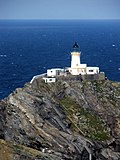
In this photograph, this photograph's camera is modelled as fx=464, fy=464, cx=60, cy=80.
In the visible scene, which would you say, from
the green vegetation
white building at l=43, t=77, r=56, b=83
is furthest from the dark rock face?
white building at l=43, t=77, r=56, b=83

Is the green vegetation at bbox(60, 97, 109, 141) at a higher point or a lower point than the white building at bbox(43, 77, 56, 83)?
lower

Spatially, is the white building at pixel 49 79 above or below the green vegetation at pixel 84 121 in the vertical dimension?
above

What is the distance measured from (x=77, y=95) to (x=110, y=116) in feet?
26.3

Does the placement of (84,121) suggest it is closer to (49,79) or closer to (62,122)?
(62,122)

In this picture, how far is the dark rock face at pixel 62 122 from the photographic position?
80562 millimetres

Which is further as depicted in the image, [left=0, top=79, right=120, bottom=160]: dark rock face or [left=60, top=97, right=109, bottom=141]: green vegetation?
[left=60, top=97, right=109, bottom=141]: green vegetation

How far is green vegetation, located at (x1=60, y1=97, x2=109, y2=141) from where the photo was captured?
88562 millimetres

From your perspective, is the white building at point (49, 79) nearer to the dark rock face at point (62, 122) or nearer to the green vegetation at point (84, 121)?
the dark rock face at point (62, 122)

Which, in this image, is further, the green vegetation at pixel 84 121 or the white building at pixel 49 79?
the white building at pixel 49 79

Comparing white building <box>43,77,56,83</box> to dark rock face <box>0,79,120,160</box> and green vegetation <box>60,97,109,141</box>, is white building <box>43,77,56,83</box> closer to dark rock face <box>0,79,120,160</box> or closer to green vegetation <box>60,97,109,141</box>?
dark rock face <box>0,79,120,160</box>

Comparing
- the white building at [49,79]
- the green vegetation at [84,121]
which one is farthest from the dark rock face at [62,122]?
the white building at [49,79]

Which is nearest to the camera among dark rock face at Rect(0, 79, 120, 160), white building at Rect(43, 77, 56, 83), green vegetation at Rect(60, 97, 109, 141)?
dark rock face at Rect(0, 79, 120, 160)

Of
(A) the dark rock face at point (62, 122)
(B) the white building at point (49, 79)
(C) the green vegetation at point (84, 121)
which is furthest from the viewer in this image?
(B) the white building at point (49, 79)

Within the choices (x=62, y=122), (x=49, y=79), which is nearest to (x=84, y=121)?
(x=62, y=122)
